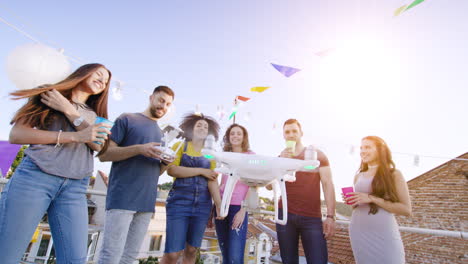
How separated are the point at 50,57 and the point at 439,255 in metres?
6.68

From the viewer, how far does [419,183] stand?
5906mm

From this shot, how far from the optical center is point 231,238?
1.76 m

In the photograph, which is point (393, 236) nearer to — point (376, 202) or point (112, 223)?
point (376, 202)

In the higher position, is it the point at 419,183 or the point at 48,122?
the point at 48,122

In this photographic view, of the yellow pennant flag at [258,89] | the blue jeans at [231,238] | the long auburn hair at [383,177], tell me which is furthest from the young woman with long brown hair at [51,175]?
the yellow pennant flag at [258,89]

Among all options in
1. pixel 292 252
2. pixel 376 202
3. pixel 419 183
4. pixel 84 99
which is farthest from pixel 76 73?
pixel 419 183

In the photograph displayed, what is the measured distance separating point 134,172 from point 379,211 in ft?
5.04

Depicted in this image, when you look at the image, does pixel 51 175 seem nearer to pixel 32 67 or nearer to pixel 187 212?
pixel 187 212

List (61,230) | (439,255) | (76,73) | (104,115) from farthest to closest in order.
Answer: (439,255) → (104,115) → (76,73) → (61,230)

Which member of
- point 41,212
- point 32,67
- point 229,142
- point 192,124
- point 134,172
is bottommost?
point 41,212

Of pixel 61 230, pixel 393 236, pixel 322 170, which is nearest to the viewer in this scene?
pixel 61 230

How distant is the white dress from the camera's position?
1514 millimetres

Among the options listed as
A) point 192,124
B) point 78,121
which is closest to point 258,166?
A: point 78,121

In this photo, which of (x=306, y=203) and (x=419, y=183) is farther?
(x=419, y=183)
